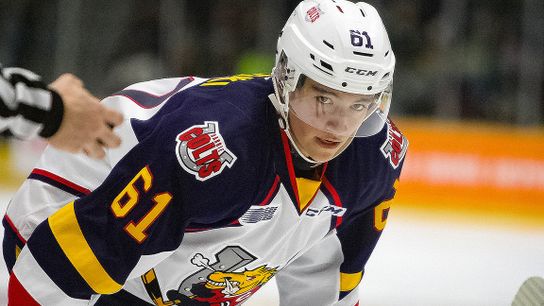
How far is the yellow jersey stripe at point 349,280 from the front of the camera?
2859mm

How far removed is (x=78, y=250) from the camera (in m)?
2.21

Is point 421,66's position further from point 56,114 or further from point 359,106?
point 56,114

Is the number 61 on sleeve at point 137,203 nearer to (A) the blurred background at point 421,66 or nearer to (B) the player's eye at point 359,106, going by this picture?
(B) the player's eye at point 359,106

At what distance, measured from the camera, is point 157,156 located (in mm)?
2244

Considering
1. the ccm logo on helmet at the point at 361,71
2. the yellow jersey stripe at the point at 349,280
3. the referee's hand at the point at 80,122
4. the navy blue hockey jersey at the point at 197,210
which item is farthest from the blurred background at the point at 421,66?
the referee's hand at the point at 80,122

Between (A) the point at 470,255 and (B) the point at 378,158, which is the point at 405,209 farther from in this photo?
(B) the point at 378,158

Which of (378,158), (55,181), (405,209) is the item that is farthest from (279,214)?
(405,209)

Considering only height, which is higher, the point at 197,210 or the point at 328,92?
the point at 328,92

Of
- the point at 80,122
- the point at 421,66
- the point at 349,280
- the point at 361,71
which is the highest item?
the point at 80,122

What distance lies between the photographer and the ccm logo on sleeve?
224 centimetres

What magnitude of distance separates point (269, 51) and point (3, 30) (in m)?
1.94

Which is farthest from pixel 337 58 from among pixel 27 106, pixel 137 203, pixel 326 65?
pixel 27 106

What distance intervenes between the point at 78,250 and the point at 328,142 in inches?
28.2

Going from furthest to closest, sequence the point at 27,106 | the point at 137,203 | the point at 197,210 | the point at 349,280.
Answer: the point at 349,280
the point at 197,210
the point at 137,203
the point at 27,106
